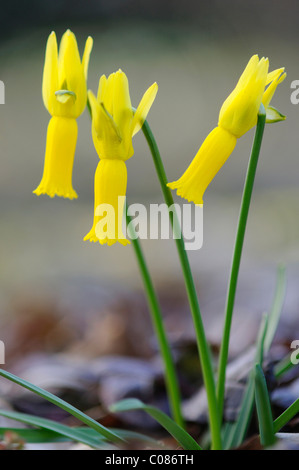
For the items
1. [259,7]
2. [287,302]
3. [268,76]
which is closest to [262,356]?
[268,76]

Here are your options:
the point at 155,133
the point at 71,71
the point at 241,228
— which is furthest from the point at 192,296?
the point at 155,133

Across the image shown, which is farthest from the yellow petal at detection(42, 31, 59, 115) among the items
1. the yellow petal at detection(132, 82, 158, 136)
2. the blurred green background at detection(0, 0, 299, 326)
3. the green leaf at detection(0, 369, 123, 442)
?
the blurred green background at detection(0, 0, 299, 326)

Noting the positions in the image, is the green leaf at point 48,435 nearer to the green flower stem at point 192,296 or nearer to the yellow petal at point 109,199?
the green flower stem at point 192,296

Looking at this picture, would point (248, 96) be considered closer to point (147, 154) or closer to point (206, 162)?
point (206, 162)

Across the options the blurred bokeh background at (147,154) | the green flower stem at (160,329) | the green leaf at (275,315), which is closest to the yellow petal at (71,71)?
the green flower stem at (160,329)

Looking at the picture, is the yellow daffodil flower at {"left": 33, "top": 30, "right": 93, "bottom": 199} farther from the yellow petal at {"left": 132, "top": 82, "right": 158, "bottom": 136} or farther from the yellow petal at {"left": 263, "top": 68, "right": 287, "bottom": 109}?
the yellow petal at {"left": 263, "top": 68, "right": 287, "bottom": 109}
